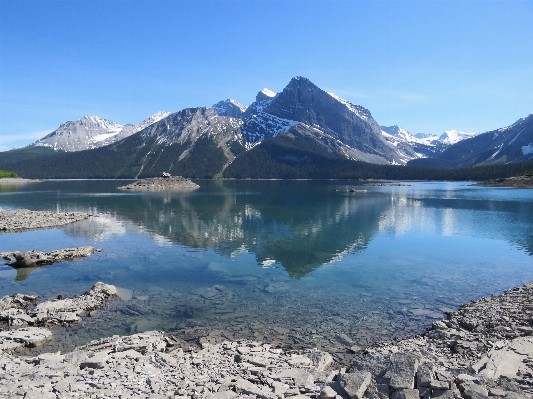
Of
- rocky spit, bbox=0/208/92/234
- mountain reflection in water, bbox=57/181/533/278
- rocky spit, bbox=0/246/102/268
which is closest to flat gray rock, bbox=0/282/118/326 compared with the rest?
rocky spit, bbox=0/246/102/268

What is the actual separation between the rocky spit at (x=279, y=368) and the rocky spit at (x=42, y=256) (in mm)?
18464

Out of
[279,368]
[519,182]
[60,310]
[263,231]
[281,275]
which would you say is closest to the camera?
[279,368]

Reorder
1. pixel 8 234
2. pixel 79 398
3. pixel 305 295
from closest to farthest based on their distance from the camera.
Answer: pixel 79 398 → pixel 305 295 → pixel 8 234

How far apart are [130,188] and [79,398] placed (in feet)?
590

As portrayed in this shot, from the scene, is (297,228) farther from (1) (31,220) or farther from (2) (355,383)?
(1) (31,220)

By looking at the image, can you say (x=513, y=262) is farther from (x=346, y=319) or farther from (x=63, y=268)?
(x=63, y=268)

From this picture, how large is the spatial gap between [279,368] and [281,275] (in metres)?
17.0

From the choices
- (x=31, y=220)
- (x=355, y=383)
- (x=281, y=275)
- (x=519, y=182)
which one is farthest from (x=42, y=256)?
(x=519, y=182)

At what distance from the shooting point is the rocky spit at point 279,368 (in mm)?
12117

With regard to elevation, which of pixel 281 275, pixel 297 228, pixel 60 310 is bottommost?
pixel 281 275

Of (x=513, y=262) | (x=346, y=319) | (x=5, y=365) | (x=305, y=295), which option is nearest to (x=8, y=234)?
(x=5, y=365)

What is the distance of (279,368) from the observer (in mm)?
14836

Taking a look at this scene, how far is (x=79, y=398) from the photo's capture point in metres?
12.0

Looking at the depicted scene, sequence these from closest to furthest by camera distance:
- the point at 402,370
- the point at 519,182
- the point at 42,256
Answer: the point at 402,370 < the point at 42,256 < the point at 519,182
